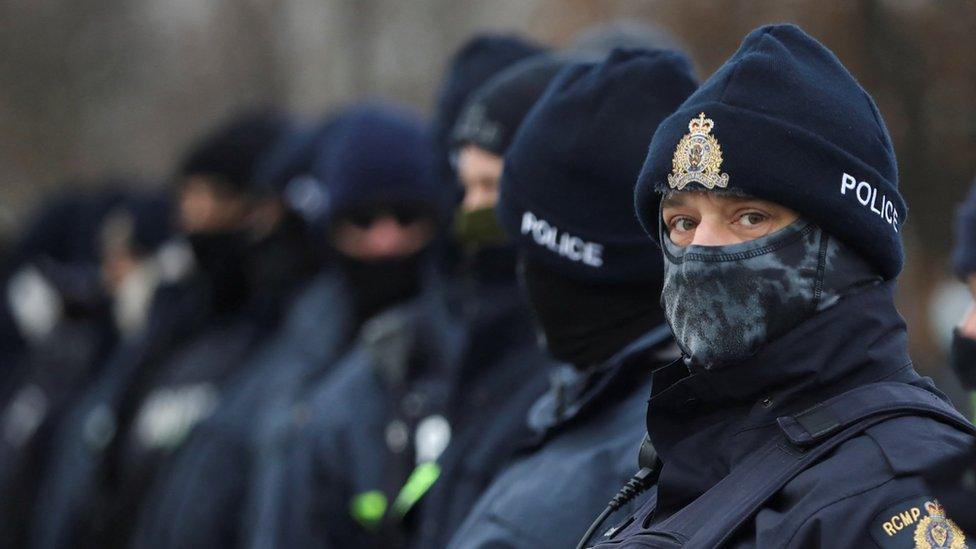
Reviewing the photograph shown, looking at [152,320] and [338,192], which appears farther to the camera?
[152,320]

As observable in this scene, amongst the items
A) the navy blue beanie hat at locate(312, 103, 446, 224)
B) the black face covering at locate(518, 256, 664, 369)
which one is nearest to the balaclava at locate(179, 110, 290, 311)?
the navy blue beanie hat at locate(312, 103, 446, 224)

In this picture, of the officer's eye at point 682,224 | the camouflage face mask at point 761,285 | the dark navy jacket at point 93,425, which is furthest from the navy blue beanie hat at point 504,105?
the dark navy jacket at point 93,425

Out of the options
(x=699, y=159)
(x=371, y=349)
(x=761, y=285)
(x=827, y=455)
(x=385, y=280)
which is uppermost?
(x=699, y=159)

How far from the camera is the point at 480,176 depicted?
5398 mm

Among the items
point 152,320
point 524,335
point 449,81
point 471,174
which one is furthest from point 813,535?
point 152,320

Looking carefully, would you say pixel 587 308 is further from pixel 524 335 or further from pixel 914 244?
pixel 914 244

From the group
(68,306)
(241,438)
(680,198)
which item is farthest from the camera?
(68,306)

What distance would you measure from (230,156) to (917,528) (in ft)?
22.1

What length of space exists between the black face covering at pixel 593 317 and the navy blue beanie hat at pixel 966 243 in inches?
32.4

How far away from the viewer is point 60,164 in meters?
22.2

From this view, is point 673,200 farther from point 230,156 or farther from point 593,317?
point 230,156

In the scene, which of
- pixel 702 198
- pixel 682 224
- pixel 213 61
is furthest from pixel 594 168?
pixel 213 61

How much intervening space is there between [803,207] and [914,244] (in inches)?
167

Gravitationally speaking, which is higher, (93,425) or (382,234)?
(382,234)
